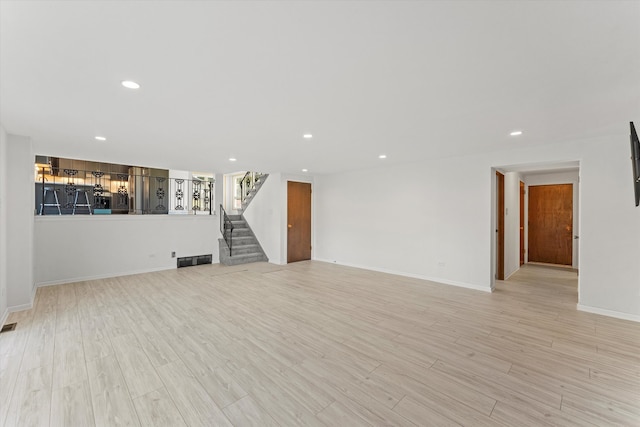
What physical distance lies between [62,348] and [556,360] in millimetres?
5122

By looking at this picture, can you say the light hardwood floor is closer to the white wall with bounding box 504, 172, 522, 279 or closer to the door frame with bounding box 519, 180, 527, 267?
the white wall with bounding box 504, 172, 522, 279

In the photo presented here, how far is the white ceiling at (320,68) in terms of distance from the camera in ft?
4.84

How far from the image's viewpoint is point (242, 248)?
783cm

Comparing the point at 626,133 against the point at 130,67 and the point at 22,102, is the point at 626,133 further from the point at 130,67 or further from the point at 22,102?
the point at 22,102

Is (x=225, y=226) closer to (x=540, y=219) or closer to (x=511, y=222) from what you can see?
(x=511, y=222)

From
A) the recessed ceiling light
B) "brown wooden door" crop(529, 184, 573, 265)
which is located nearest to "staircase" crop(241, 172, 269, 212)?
the recessed ceiling light

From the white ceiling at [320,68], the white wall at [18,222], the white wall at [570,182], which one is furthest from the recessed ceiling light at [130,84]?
the white wall at [570,182]

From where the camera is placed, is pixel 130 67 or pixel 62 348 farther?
pixel 62 348

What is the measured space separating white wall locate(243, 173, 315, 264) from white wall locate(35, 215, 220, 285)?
1.47 meters

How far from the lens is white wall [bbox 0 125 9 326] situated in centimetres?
351

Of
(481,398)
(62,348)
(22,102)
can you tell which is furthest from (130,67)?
(481,398)

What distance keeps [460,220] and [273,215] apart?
482 cm

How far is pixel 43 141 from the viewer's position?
4145 millimetres

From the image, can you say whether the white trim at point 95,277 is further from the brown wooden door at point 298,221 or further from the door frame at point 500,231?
the door frame at point 500,231
